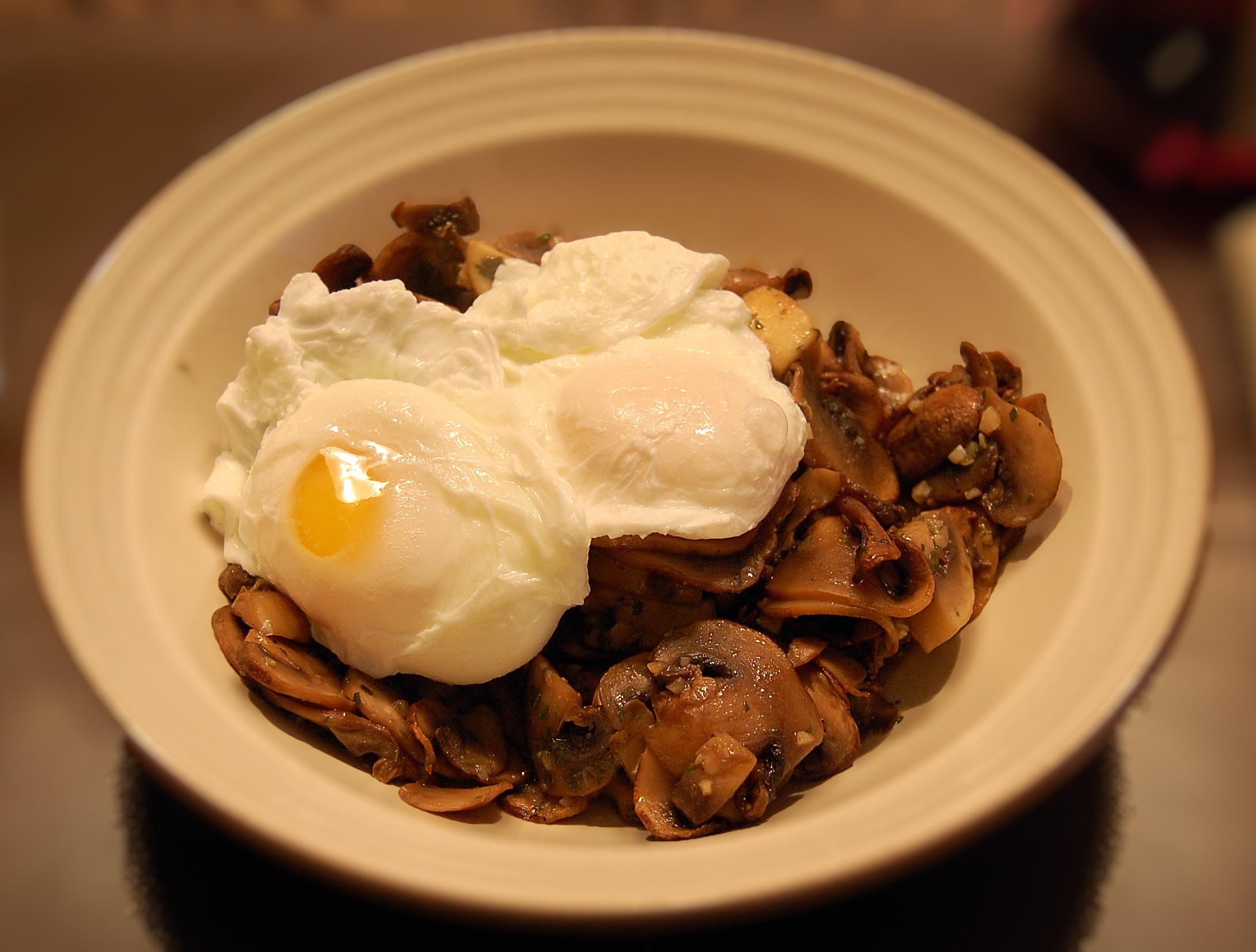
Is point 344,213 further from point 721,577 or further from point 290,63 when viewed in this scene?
point 721,577

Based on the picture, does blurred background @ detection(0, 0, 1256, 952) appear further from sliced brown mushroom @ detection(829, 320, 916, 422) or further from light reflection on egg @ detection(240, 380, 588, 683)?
sliced brown mushroom @ detection(829, 320, 916, 422)

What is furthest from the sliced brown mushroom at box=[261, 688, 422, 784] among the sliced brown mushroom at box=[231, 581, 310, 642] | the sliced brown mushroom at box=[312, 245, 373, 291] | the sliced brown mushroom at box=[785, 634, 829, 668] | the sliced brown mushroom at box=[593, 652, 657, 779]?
the sliced brown mushroom at box=[312, 245, 373, 291]

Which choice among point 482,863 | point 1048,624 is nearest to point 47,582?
point 482,863

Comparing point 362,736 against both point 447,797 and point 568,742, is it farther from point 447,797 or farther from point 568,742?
point 568,742

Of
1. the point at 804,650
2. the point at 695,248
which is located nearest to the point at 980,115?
the point at 695,248

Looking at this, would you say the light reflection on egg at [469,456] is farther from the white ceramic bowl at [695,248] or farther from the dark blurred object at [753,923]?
the dark blurred object at [753,923]
